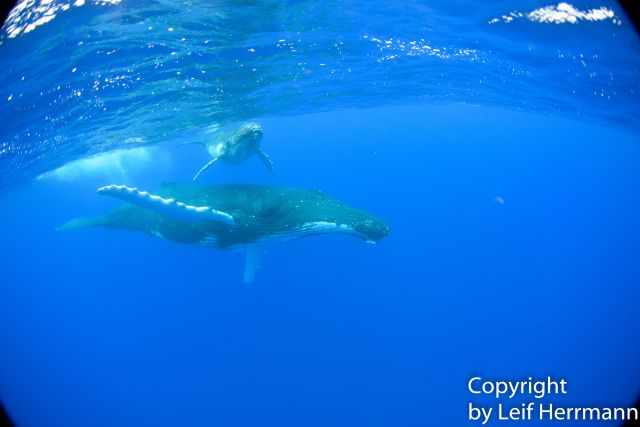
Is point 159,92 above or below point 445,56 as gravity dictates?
below

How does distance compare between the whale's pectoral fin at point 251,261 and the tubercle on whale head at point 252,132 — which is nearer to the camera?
the whale's pectoral fin at point 251,261

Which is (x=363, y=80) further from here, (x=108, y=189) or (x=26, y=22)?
(x=108, y=189)

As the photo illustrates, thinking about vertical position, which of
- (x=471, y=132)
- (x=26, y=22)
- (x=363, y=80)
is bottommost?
(x=26, y=22)

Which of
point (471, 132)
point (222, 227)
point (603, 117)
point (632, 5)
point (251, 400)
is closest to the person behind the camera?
point (632, 5)

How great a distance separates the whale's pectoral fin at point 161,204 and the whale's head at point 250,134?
5.84 m

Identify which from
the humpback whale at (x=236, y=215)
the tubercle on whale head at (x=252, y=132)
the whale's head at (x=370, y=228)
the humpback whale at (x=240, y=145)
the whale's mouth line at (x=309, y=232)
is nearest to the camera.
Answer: the humpback whale at (x=236, y=215)

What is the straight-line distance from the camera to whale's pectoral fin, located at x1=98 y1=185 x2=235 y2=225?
5.91 meters

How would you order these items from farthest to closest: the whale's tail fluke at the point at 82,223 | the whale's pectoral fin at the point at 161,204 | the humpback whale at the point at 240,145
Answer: the humpback whale at the point at 240,145
the whale's tail fluke at the point at 82,223
the whale's pectoral fin at the point at 161,204

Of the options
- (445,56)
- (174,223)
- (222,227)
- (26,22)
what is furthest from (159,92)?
(445,56)

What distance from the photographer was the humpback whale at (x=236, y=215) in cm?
652

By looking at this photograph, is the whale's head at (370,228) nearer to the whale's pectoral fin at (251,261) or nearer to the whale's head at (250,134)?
the whale's pectoral fin at (251,261)

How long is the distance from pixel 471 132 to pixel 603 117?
31.2 m

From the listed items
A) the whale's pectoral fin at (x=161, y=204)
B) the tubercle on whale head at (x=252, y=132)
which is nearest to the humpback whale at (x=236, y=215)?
the whale's pectoral fin at (x=161, y=204)

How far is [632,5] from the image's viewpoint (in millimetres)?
3027
